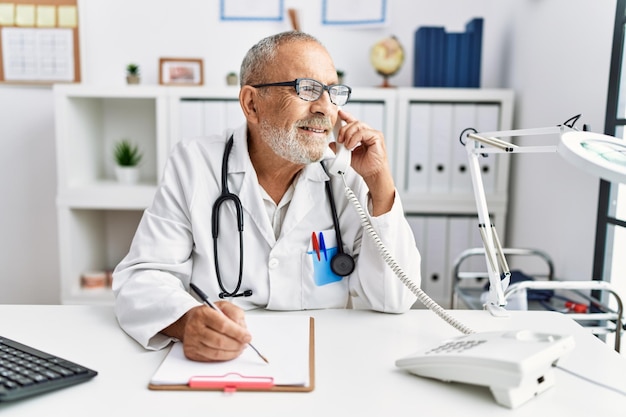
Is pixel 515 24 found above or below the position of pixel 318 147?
above

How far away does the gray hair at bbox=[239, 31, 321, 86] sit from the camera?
54.9 inches

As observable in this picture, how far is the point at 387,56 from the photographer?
8.35 feet

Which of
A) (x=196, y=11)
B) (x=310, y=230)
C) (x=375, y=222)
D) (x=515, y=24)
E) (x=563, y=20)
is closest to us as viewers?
(x=375, y=222)

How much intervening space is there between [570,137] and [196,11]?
7.63 feet

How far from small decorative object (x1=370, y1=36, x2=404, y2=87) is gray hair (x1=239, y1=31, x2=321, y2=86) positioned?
3.93ft

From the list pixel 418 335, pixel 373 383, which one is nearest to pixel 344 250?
pixel 418 335

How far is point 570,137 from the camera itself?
0.78m

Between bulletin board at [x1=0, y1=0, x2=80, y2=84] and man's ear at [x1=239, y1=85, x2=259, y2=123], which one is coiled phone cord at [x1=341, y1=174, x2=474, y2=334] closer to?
man's ear at [x1=239, y1=85, x2=259, y2=123]

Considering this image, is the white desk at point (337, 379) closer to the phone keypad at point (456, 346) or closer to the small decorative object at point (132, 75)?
the phone keypad at point (456, 346)

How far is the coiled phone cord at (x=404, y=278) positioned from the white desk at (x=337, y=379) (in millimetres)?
24

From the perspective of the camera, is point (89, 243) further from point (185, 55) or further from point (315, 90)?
point (315, 90)

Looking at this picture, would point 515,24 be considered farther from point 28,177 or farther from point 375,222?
point 28,177

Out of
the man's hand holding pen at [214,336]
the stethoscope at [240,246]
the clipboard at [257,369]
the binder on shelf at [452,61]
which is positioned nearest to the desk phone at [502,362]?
the clipboard at [257,369]

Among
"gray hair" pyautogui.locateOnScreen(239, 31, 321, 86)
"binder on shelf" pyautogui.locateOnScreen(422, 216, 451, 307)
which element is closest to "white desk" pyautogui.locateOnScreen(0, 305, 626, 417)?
"gray hair" pyautogui.locateOnScreen(239, 31, 321, 86)
